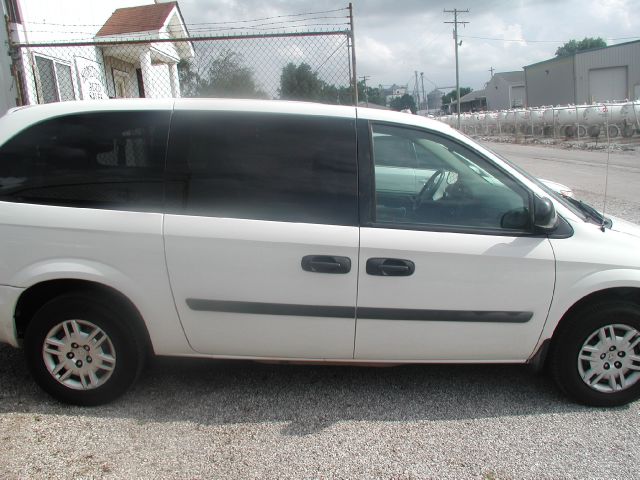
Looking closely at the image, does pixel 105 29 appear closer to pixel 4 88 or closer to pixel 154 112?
pixel 4 88

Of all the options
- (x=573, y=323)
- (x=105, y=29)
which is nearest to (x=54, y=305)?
(x=573, y=323)

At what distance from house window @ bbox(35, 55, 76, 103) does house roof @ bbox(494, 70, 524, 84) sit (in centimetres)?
7845

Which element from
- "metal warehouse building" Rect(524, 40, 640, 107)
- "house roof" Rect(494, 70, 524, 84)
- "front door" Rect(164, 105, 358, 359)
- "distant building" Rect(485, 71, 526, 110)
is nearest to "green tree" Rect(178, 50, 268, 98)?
"front door" Rect(164, 105, 358, 359)

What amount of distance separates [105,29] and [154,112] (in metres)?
9.59

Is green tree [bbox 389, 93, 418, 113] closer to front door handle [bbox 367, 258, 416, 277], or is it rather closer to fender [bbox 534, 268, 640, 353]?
front door handle [bbox 367, 258, 416, 277]

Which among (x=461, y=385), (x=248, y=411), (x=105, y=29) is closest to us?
(x=248, y=411)

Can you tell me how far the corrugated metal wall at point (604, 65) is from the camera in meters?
50.4

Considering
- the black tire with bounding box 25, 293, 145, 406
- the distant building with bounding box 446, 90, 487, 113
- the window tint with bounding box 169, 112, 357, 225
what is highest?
the distant building with bounding box 446, 90, 487, 113

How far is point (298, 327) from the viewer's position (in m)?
3.13

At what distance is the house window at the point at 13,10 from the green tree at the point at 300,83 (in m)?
3.58

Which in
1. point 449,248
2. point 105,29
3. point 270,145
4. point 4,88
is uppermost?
point 105,29

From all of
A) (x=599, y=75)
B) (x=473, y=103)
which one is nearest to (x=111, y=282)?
(x=599, y=75)

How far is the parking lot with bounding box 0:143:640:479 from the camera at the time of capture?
2.73m

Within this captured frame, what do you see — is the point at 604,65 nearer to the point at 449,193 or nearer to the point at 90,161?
the point at 449,193
